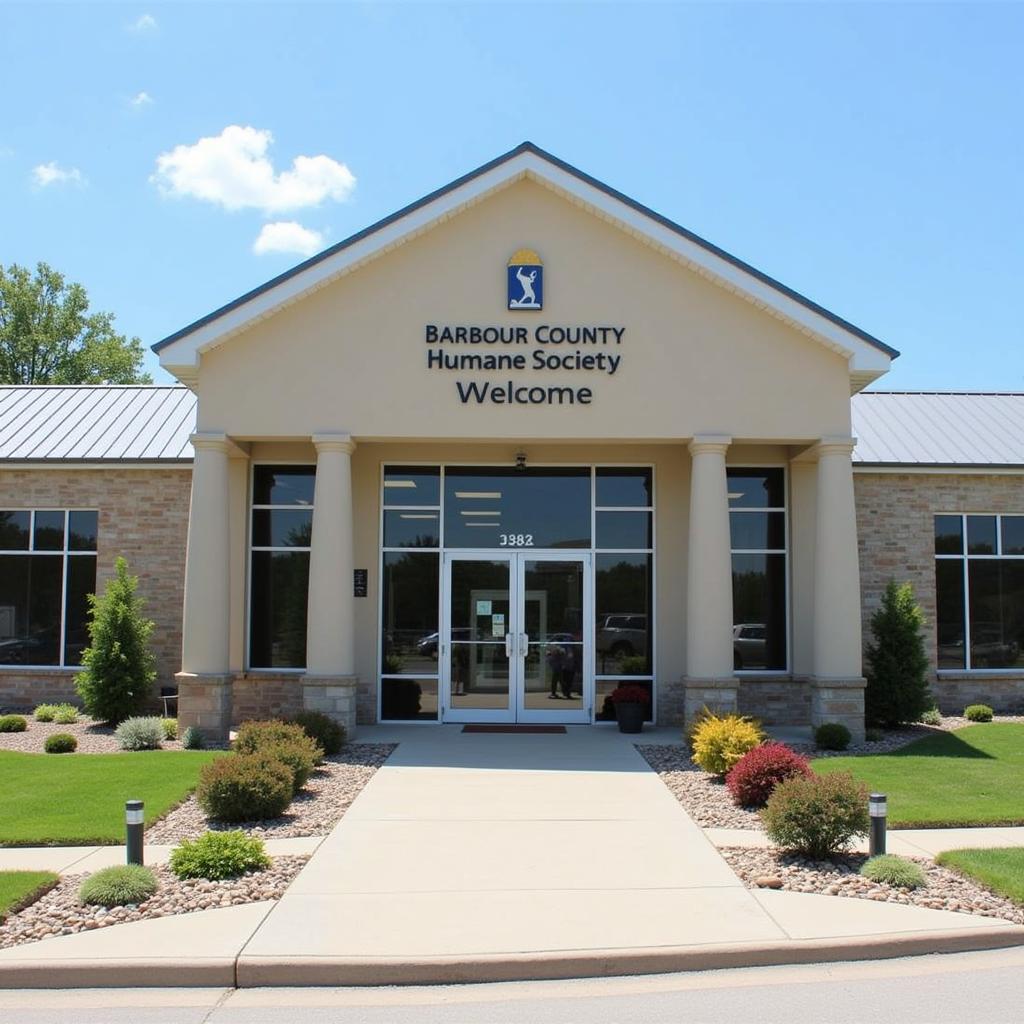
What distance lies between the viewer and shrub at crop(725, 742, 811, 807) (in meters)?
10.8

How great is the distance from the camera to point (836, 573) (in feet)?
50.7

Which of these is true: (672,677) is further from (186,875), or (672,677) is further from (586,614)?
(186,875)

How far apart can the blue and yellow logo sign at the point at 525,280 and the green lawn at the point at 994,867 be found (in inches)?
372

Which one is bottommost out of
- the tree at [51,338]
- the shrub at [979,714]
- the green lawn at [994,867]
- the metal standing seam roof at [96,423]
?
the green lawn at [994,867]

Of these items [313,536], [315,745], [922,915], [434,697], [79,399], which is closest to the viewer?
[922,915]

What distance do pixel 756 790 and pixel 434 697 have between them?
23.7ft

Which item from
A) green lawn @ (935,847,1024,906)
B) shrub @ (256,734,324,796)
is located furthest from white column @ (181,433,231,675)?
green lawn @ (935,847,1024,906)

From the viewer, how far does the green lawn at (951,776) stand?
34.8 ft

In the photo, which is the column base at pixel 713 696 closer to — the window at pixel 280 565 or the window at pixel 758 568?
the window at pixel 758 568

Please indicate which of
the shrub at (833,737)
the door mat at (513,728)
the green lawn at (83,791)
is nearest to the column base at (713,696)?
the shrub at (833,737)

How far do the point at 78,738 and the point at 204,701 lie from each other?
224cm

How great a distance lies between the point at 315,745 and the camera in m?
13.4

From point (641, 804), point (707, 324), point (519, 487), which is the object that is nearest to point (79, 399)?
point (519, 487)

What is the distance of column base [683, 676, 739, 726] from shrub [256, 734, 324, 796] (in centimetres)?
566
